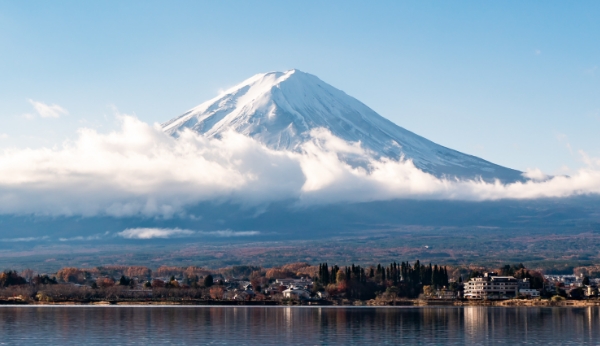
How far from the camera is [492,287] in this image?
329ft

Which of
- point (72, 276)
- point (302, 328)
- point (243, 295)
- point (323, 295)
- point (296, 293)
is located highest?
point (72, 276)

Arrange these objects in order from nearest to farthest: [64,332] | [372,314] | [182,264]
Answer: [64,332]
[372,314]
[182,264]

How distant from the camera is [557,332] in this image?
50.3 metres

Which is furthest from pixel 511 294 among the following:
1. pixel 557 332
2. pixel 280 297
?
pixel 557 332

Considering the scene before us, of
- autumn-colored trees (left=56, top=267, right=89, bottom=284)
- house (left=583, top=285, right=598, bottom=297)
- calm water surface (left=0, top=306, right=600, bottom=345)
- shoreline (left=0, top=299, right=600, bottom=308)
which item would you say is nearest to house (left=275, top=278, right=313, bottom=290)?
shoreline (left=0, top=299, right=600, bottom=308)

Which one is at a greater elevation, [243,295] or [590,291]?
[590,291]

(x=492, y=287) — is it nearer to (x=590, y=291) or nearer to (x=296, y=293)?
(x=590, y=291)

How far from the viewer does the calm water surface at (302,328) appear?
149 ft

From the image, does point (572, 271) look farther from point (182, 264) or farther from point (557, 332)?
point (557, 332)

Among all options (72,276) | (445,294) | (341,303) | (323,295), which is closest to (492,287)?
(445,294)

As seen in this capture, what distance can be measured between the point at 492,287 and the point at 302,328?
166 feet

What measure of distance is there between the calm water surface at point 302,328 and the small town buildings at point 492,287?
100 ft

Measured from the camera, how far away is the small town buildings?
324ft

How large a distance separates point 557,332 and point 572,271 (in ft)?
345
